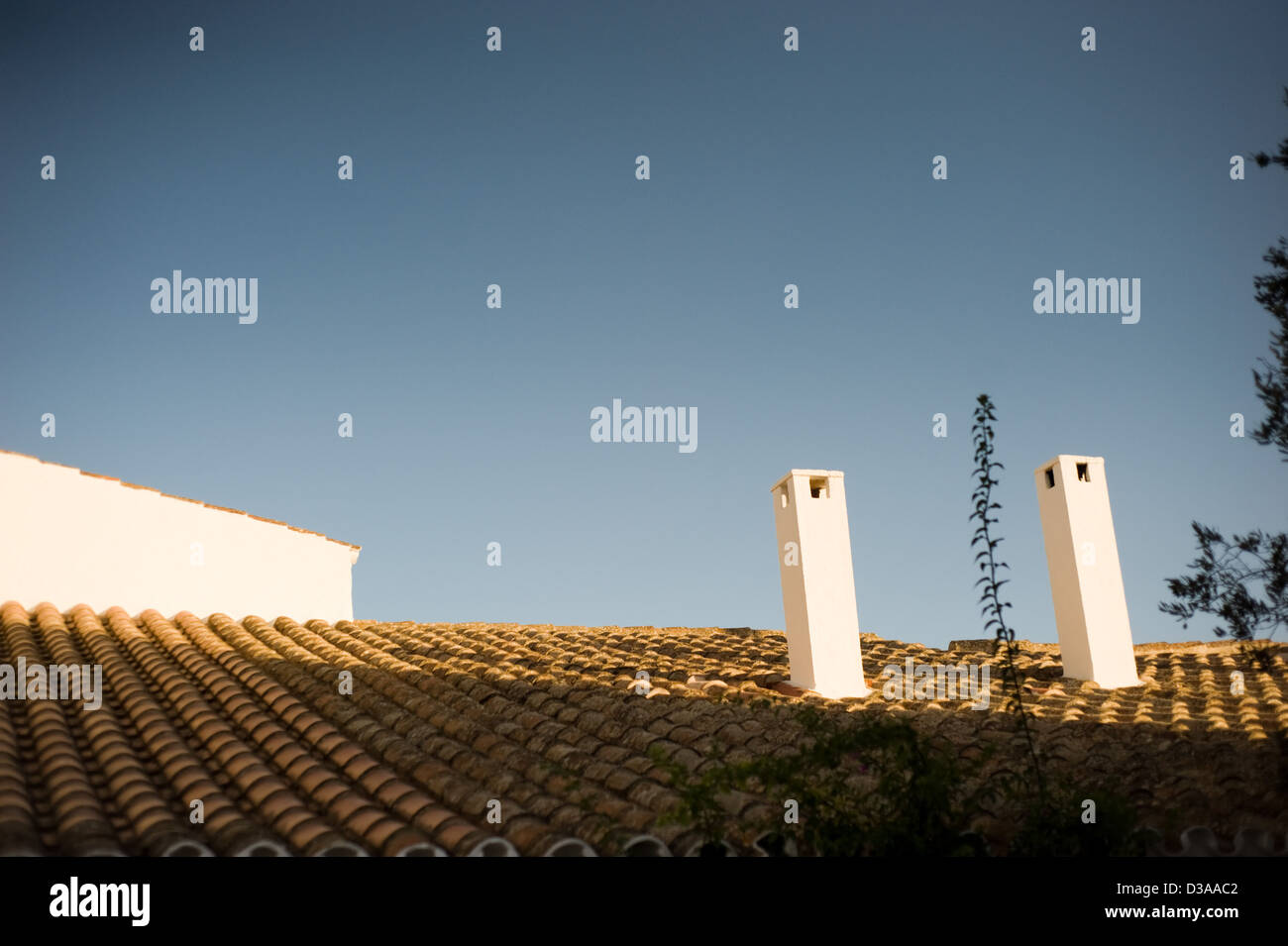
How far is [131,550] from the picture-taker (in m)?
12.1

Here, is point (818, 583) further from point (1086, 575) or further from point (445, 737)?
point (445, 737)

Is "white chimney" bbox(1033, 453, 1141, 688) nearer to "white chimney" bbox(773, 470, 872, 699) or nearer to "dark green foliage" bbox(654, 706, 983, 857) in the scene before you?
"white chimney" bbox(773, 470, 872, 699)

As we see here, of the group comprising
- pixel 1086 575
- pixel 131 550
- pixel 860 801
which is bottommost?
pixel 860 801

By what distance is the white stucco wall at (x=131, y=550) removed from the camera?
36.4 feet

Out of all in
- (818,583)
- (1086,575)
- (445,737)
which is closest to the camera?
(445,737)

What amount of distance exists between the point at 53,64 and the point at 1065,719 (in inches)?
678

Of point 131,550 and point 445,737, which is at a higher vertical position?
point 131,550

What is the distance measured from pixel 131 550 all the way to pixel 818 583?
8.51m

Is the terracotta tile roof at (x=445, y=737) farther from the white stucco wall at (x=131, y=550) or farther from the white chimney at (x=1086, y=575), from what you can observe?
the white stucco wall at (x=131, y=550)

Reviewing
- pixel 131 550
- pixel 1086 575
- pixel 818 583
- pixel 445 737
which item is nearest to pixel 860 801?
pixel 445 737

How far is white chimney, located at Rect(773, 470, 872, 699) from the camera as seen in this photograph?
9266mm

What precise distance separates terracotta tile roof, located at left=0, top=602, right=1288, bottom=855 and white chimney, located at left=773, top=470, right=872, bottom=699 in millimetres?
449

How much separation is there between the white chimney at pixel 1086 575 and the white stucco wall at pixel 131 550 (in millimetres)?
10569
